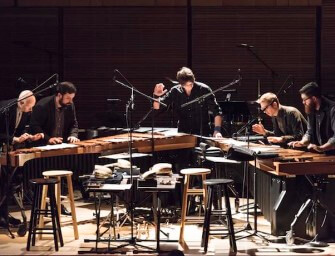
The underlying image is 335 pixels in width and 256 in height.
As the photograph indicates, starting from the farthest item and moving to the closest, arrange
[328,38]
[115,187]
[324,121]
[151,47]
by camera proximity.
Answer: [151,47] → [328,38] → [324,121] → [115,187]

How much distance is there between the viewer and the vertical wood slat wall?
11094 mm

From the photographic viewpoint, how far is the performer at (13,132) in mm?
7535

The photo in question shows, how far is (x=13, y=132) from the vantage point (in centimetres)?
797

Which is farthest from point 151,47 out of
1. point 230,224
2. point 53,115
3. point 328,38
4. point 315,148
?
point 230,224

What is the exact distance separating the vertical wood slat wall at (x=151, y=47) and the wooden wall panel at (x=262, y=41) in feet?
0.05

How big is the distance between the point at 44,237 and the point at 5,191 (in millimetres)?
739

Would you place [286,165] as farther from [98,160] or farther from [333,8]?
[333,8]

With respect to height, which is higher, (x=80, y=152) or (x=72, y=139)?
(x=72, y=139)

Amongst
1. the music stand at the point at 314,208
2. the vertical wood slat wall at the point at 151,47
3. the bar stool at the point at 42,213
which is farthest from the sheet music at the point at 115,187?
the vertical wood slat wall at the point at 151,47

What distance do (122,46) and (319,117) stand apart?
4.74 metres

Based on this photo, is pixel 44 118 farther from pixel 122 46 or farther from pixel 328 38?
pixel 328 38

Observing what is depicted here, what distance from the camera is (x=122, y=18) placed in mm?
11180

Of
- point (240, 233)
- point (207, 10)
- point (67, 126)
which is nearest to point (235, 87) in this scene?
point (207, 10)

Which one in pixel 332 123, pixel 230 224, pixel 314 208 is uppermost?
pixel 332 123
